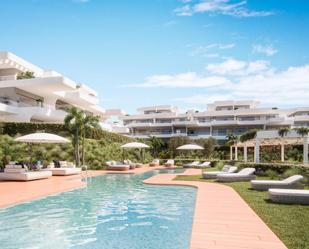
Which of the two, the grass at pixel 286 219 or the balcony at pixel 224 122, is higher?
the balcony at pixel 224 122

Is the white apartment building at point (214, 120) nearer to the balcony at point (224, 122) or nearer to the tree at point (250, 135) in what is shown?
the balcony at point (224, 122)

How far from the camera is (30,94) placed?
39.3m

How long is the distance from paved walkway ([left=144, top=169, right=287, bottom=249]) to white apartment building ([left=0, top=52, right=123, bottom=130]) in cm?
2725

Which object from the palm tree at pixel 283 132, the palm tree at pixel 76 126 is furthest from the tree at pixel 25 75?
the palm tree at pixel 283 132

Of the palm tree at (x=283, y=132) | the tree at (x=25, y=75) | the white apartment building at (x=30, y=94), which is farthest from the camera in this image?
the tree at (x=25, y=75)

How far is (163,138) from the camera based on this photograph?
2805 inches

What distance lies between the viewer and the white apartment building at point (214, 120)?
220ft

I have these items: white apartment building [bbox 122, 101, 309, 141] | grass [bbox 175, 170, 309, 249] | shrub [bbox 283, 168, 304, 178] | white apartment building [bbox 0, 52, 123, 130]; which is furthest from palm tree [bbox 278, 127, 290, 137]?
white apartment building [bbox 122, 101, 309, 141]

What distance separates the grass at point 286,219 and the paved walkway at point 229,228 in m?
0.20

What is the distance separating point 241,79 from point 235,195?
16206 mm

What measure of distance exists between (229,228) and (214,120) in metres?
63.1

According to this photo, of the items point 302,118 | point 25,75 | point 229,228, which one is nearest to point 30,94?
point 25,75

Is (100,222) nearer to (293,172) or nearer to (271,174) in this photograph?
(293,172)

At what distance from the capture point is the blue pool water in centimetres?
725
